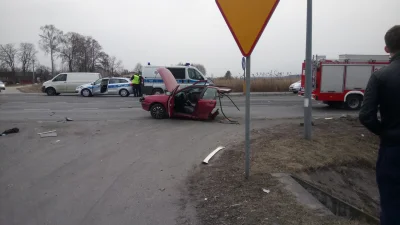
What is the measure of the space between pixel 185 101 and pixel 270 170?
7526mm

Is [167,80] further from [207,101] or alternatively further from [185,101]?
[207,101]

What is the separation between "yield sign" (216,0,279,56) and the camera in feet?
15.2

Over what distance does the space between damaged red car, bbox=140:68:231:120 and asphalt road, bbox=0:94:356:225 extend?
85 cm

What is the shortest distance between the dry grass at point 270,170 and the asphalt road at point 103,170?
40cm

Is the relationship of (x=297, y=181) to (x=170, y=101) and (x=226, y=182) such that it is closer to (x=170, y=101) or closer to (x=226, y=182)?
(x=226, y=182)

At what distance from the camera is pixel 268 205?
4.33 metres

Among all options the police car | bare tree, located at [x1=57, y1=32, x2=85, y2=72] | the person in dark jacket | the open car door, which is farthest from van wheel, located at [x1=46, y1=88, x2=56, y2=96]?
bare tree, located at [x1=57, y1=32, x2=85, y2=72]

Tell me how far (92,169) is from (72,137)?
12.0 ft

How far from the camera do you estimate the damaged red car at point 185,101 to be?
40.6 ft

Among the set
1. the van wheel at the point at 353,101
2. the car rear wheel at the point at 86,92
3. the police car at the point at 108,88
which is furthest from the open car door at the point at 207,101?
the car rear wheel at the point at 86,92

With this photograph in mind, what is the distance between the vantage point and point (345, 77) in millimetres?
16781

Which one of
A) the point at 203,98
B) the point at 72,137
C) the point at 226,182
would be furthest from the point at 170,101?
the point at 226,182

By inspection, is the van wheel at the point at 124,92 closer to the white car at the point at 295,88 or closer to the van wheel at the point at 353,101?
the white car at the point at 295,88

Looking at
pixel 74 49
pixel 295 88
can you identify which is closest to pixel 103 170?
pixel 295 88
